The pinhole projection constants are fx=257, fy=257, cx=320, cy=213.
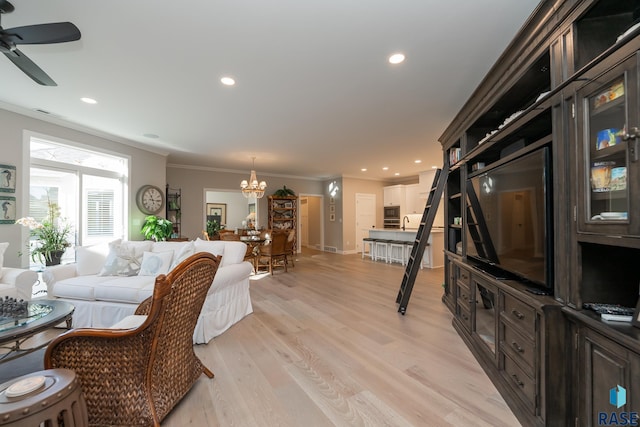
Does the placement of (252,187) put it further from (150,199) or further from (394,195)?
(394,195)

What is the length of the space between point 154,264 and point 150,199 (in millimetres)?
3187

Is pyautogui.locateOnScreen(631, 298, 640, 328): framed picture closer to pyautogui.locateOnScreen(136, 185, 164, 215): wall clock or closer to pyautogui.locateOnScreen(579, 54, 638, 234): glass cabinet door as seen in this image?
pyautogui.locateOnScreen(579, 54, 638, 234): glass cabinet door

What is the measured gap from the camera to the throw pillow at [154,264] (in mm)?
3131

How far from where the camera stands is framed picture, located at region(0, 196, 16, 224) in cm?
343

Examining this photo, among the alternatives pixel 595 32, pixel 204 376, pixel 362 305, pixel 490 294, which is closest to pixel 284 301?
pixel 362 305

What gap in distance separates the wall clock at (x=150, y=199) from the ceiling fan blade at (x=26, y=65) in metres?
3.61

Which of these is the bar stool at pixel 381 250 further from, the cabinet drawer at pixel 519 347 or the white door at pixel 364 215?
the cabinet drawer at pixel 519 347

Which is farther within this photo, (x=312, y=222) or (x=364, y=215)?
(x=312, y=222)

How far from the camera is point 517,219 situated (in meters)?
1.90

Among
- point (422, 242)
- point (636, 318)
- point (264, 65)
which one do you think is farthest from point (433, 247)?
point (264, 65)

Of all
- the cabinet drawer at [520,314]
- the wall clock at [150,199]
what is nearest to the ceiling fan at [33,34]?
the cabinet drawer at [520,314]

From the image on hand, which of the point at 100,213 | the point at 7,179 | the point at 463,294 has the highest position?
the point at 7,179

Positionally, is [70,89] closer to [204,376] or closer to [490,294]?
[204,376]

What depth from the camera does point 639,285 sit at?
132cm
